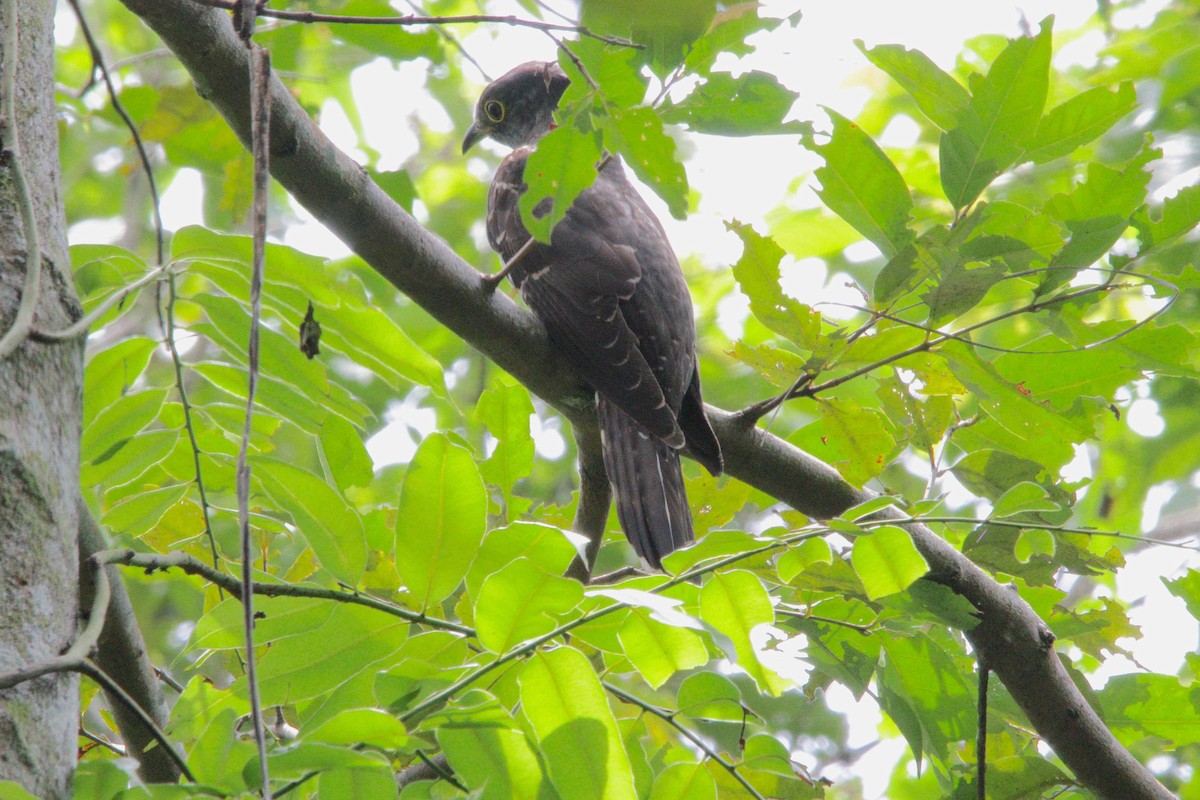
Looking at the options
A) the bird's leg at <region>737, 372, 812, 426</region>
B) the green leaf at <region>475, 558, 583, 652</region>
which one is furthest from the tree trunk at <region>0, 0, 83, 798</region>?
the bird's leg at <region>737, 372, 812, 426</region>

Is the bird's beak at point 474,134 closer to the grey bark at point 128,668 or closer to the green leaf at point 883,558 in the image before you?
the grey bark at point 128,668

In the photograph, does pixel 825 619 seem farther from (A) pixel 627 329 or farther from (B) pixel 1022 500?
(A) pixel 627 329

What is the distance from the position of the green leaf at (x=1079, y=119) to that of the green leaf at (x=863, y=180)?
0.27m

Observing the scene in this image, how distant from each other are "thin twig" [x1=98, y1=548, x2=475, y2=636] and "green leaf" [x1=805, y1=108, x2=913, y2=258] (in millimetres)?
1282

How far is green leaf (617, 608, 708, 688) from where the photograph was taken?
1.37m

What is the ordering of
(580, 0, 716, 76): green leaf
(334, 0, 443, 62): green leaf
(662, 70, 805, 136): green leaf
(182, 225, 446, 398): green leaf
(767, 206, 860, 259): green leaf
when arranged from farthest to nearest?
(767, 206, 860, 259): green leaf → (334, 0, 443, 62): green leaf → (182, 225, 446, 398): green leaf → (662, 70, 805, 136): green leaf → (580, 0, 716, 76): green leaf

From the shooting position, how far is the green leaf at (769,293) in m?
2.23

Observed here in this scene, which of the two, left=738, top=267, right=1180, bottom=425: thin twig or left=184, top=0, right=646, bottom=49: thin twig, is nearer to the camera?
left=184, top=0, right=646, bottom=49: thin twig

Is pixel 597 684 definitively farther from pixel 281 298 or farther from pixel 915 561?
pixel 281 298

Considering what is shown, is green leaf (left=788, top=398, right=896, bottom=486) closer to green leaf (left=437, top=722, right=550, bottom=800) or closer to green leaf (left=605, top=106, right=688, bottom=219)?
green leaf (left=605, top=106, right=688, bottom=219)

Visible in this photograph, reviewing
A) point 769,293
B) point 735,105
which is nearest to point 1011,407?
point 769,293

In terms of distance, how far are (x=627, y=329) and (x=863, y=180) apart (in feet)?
4.74

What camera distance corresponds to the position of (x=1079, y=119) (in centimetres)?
206

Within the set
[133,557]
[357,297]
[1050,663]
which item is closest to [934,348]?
[1050,663]
